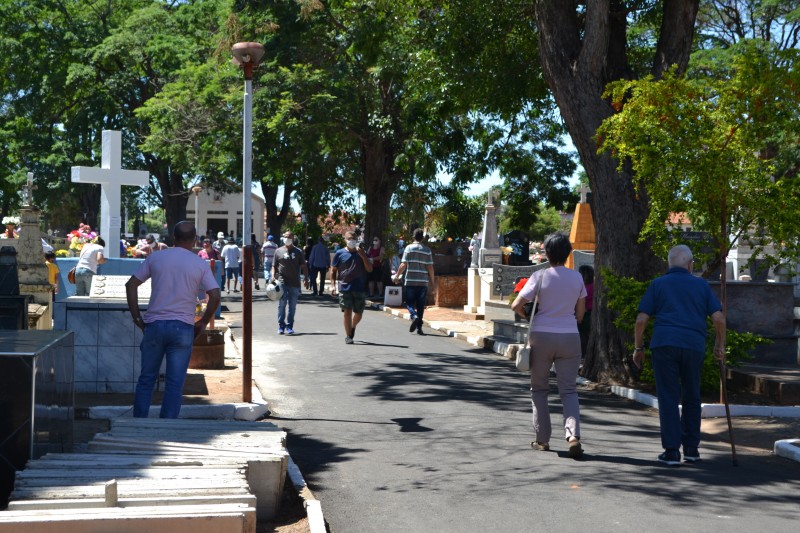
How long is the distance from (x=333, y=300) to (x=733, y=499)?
76.0 feet

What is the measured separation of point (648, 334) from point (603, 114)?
9.00 feet

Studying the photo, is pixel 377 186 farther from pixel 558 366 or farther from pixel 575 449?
pixel 575 449

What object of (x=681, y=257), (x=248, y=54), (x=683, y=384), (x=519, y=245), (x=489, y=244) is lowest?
(x=683, y=384)

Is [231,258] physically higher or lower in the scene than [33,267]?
higher

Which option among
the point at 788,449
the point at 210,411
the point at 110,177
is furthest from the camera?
the point at 110,177

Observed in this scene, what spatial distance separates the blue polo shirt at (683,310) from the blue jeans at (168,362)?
149 inches

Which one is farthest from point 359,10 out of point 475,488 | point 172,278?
point 475,488

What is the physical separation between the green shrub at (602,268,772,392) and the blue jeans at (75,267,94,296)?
821 cm

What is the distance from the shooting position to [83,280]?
16.7 metres

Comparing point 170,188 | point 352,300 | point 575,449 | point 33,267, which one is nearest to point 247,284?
point 575,449

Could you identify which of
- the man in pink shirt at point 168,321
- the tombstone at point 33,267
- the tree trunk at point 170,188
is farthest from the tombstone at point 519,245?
the man in pink shirt at point 168,321

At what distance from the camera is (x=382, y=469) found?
783 cm

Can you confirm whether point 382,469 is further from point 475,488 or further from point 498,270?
point 498,270

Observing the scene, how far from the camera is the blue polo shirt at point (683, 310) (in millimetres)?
8195
